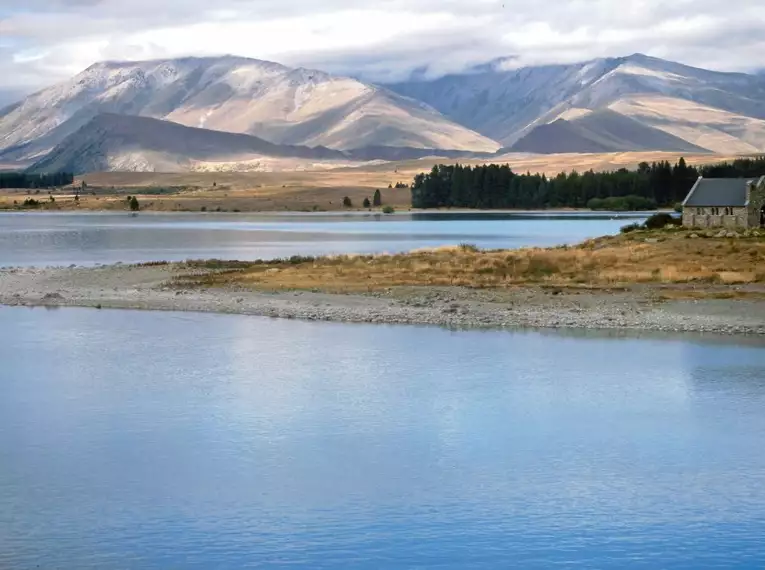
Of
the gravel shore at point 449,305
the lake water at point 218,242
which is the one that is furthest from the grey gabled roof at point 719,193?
the gravel shore at point 449,305

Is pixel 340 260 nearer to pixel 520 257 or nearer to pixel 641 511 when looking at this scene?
pixel 520 257

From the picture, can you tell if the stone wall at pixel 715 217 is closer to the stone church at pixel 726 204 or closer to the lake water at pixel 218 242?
the stone church at pixel 726 204

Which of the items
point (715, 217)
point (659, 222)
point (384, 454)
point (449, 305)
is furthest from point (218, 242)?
point (384, 454)

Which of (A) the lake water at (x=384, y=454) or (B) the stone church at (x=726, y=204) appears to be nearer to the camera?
(A) the lake water at (x=384, y=454)

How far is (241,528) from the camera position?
64.5ft

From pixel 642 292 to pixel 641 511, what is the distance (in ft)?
91.4

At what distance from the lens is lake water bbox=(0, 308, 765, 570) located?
18.9m

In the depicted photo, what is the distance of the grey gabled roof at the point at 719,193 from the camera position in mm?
78125

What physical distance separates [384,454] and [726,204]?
58952mm

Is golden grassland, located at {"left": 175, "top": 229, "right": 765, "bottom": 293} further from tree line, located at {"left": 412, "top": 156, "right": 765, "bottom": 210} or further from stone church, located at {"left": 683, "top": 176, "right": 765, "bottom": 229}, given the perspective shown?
tree line, located at {"left": 412, "top": 156, "right": 765, "bottom": 210}

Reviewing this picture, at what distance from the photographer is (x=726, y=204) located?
78.0 metres

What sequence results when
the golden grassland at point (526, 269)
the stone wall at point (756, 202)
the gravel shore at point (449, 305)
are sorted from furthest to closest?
the stone wall at point (756, 202) < the golden grassland at point (526, 269) < the gravel shore at point (449, 305)

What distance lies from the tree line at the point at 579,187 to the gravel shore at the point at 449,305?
11847cm

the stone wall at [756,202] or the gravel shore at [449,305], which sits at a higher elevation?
the stone wall at [756,202]
